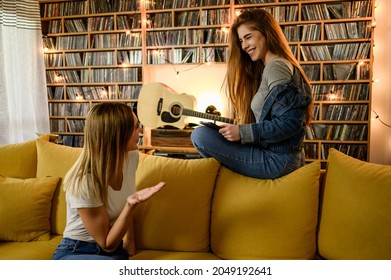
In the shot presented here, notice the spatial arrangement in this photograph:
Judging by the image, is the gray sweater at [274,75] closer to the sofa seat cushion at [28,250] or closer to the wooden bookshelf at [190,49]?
the sofa seat cushion at [28,250]

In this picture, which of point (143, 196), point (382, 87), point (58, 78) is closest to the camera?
point (143, 196)

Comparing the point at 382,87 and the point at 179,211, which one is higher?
the point at 382,87

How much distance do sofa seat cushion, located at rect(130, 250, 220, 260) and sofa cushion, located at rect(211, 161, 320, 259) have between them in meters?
0.05

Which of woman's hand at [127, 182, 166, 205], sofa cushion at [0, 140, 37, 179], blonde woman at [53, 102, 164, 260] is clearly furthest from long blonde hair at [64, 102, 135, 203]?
sofa cushion at [0, 140, 37, 179]

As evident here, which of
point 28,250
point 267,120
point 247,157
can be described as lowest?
point 28,250

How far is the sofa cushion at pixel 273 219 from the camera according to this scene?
116cm

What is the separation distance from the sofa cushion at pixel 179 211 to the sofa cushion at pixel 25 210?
41 cm

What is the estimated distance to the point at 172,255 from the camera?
1.23 meters

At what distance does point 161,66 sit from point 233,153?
2.61 meters

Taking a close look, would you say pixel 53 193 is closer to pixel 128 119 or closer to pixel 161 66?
pixel 128 119

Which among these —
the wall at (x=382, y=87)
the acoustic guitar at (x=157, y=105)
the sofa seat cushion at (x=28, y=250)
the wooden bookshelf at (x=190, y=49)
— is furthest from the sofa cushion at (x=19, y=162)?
the wall at (x=382, y=87)

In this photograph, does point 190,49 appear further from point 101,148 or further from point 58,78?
point 101,148

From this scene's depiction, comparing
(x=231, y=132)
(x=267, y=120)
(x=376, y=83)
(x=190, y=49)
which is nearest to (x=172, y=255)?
(x=231, y=132)

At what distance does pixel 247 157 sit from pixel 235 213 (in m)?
0.21
